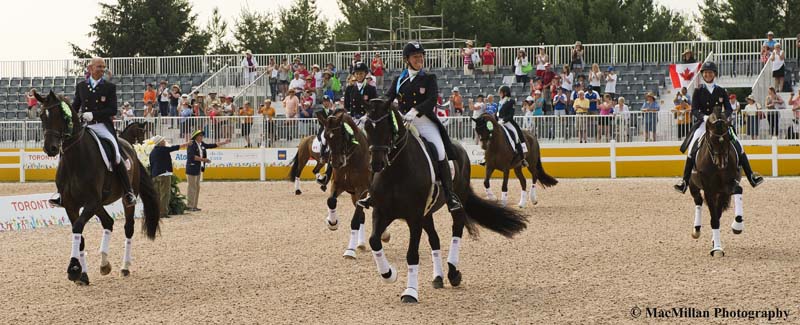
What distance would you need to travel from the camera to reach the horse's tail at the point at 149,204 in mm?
13641

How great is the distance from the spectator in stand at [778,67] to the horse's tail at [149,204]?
23970mm

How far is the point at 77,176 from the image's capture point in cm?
1192

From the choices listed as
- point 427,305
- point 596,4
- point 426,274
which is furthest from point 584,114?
point 596,4

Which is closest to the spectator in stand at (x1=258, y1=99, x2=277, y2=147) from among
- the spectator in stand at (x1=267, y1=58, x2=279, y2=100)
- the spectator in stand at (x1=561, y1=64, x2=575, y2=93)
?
the spectator in stand at (x1=267, y1=58, x2=279, y2=100)

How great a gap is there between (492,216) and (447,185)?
143cm

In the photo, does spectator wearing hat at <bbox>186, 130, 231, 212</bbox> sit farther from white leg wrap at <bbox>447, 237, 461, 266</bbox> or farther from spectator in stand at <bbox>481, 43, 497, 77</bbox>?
spectator in stand at <bbox>481, 43, 497, 77</bbox>

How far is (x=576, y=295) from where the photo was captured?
10.4 m

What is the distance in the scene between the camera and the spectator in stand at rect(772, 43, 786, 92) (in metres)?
32.5

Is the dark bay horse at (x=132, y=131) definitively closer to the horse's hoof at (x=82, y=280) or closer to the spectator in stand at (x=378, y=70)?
the horse's hoof at (x=82, y=280)

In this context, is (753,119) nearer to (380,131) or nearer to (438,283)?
(438,283)

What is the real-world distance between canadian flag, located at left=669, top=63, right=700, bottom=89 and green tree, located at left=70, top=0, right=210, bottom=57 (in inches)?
1463

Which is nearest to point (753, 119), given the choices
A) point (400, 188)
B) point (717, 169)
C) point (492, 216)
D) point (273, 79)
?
point (717, 169)

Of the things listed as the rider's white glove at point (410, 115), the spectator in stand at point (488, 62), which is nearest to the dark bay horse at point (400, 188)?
the rider's white glove at point (410, 115)

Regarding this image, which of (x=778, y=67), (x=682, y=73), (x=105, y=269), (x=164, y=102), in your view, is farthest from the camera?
(x=164, y=102)
